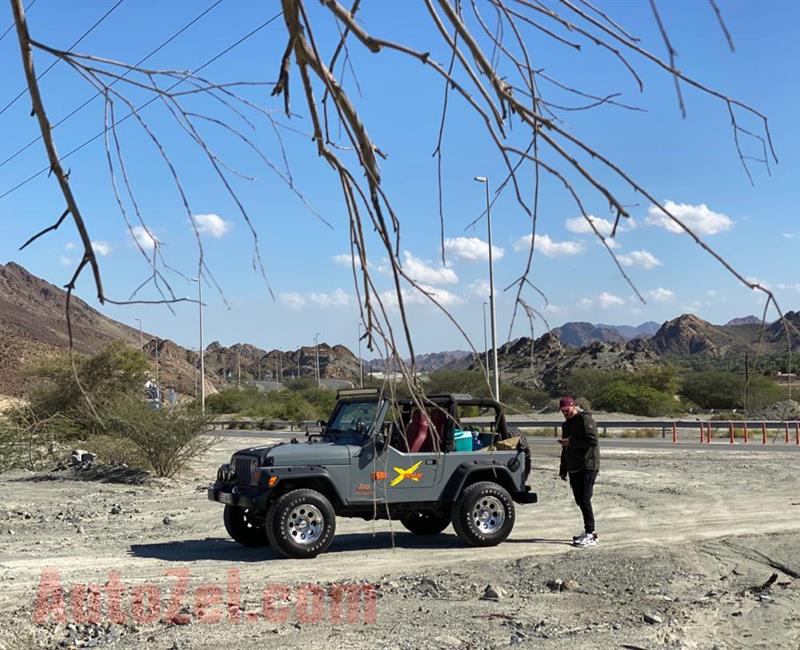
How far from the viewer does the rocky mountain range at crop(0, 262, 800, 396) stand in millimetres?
3324

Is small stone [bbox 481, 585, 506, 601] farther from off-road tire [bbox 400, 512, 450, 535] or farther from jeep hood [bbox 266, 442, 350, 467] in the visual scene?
off-road tire [bbox 400, 512, 450, 535]

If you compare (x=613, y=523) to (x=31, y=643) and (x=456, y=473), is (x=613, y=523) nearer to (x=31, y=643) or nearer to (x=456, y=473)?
(x=456, y=473)

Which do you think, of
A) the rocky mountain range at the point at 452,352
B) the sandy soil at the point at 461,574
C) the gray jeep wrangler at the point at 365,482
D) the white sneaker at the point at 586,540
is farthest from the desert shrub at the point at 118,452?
the white sneaker at the point at 586,540

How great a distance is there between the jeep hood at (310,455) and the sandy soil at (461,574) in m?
1.13

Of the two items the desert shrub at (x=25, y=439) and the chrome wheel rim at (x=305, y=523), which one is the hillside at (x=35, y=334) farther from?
the chrome wheel rim at (x=305, y=523)

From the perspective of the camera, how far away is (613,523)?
47.5 ft

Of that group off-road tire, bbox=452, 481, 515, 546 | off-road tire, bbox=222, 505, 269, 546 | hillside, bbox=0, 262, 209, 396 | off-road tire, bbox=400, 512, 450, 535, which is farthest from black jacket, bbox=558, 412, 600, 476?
hillside, bbox=0, 262, 209, 396

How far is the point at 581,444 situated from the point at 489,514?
1476mm

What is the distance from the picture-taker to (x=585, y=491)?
490 inches

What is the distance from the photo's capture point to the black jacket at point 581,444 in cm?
1249

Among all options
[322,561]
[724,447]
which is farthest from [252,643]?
[724,447]

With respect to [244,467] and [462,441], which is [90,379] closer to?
[244,467]

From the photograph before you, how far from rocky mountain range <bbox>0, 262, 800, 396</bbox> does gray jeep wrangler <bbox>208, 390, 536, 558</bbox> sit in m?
1.25

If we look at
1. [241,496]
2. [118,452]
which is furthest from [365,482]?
[118,452]
